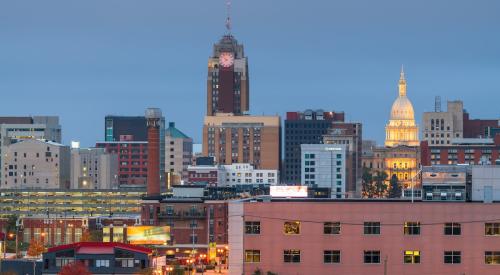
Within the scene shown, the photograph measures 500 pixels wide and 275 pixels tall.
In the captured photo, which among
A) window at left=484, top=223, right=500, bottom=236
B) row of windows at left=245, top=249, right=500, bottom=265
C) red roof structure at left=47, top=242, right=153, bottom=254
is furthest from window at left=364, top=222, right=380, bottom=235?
red roof structure at left=47, top=242, right=153, bottom=254

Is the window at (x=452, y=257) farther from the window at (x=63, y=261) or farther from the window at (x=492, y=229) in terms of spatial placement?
the window at (x=63, y=261)

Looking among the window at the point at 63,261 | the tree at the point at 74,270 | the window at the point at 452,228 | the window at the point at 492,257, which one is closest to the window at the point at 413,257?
the window at the point at 452,228

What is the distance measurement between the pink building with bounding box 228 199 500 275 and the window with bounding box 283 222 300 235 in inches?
2.9

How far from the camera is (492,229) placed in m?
132

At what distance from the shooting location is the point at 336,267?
132500 mm

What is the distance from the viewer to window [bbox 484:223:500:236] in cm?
13188

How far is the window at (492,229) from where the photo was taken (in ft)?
433

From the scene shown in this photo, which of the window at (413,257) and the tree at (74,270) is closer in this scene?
the window at (413,257)

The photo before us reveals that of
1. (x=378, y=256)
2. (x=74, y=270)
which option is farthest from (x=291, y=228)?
(x=74, y=270)

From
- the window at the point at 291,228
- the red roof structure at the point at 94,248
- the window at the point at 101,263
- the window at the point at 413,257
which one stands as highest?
the window at the point at 291,228

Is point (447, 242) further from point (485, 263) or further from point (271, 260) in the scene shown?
point (271, 260)

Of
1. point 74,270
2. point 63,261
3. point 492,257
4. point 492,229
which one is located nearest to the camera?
point 492,229

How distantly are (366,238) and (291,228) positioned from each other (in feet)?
18.5

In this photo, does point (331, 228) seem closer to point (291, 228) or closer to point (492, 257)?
point (291, 228)
